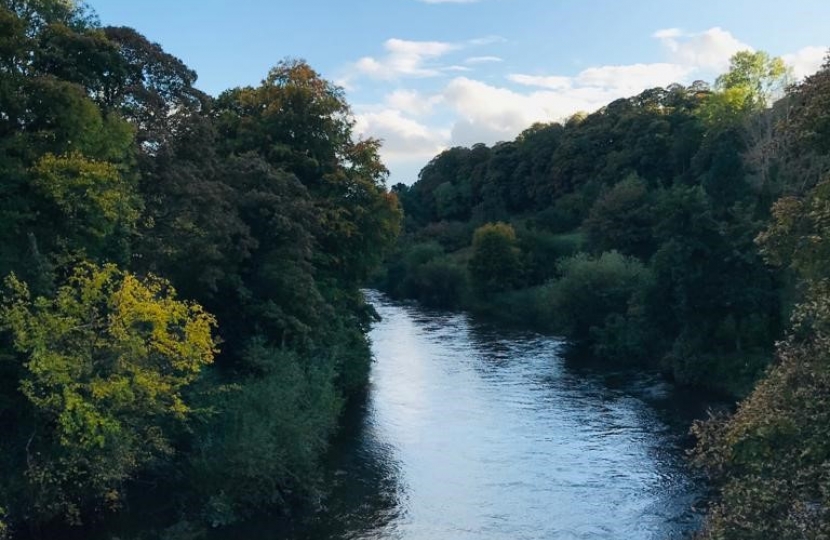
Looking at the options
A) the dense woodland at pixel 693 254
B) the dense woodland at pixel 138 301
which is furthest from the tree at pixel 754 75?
the dense woodland at pixel 138 301

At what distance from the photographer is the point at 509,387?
34.7 metres

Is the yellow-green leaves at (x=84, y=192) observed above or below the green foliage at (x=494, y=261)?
above

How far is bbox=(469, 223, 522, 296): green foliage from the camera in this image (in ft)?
209

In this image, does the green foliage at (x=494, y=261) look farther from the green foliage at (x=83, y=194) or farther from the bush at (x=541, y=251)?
the green foliage at (x=83, y=194)

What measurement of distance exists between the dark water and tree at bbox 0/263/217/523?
408 centimetres

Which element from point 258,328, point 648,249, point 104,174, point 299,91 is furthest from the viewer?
point 648,249

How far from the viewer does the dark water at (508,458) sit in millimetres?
19484

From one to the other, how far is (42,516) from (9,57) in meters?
9.99

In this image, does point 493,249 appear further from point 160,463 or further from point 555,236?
point 160,463

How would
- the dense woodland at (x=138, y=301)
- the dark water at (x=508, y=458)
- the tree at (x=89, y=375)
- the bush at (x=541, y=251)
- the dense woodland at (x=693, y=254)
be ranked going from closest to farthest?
the dense woodland at (x=693, y=254) < the tree at (x=89, y=375) < the dense woodland at (x=138, y=301) < the dark water at (x=508, y=458) < the bush at (x=541, y=251)

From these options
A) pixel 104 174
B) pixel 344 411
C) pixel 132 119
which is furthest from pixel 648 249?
pixel 104 174

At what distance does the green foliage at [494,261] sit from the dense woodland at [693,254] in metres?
0.13

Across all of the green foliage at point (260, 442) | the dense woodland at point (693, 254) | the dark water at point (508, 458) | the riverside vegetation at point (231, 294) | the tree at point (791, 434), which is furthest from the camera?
the dark water at point (508, 458)

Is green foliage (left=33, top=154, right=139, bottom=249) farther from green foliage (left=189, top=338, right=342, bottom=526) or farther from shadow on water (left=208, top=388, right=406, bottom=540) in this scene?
shadow on water (left=208, top=388, right=406, bottom=540)
